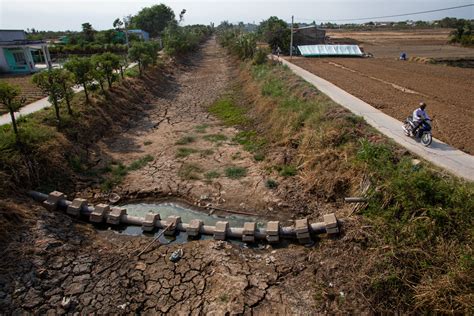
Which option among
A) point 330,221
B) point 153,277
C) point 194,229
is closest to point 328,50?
point 330,221

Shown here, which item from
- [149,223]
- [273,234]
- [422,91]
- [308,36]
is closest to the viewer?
[273,234]

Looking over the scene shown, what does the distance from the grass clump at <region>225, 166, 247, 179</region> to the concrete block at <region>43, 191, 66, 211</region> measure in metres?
5.38

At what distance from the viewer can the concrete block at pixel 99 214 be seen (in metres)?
8.68

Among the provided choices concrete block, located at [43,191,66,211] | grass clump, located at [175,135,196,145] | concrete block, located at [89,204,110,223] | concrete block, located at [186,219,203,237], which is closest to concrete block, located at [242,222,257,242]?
concrete block, located at [186,219,203,237]

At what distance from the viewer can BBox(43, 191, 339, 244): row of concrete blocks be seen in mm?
7781

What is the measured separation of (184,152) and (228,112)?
6.26 meters

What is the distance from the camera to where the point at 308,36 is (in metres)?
44.0

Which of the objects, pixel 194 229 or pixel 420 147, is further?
pixel 420 147

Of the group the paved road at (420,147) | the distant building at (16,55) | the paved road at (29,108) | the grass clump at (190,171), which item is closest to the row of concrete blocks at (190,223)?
the grass clump at (190,171)

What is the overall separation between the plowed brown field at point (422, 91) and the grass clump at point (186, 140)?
30.3 feet

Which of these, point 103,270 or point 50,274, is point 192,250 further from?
point 50,274

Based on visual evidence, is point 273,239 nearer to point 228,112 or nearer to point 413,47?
point 228,112

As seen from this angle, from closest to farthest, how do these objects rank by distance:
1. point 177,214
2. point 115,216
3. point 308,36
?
point 115,216, point 177,214, point 308,36

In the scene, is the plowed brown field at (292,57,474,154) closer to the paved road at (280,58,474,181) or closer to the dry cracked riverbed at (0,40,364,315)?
the paved road at (280,58,474,181)
